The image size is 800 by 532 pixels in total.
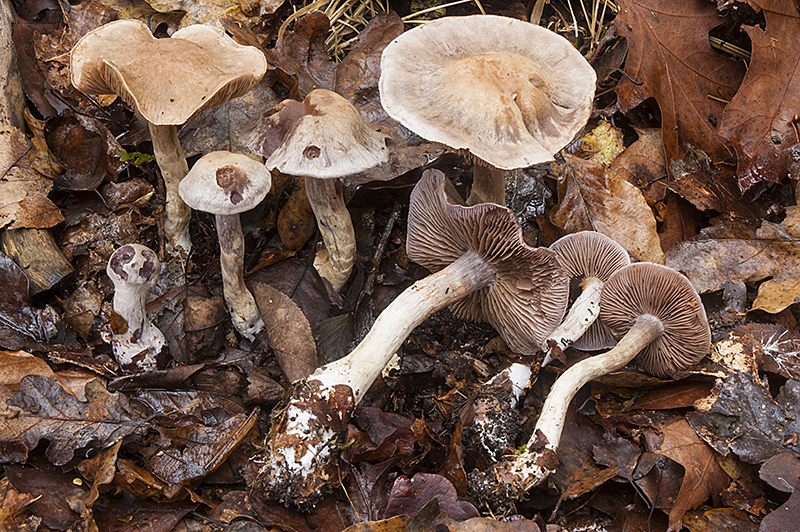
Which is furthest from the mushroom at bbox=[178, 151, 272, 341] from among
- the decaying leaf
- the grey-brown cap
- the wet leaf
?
the decaying leaf

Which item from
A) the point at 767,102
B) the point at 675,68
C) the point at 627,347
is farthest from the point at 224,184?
the point at 767,102

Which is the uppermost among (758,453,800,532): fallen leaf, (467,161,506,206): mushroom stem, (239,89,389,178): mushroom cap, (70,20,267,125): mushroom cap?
(70,20,267,125): mushroom cap


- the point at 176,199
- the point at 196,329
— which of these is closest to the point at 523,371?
the point at 196,329

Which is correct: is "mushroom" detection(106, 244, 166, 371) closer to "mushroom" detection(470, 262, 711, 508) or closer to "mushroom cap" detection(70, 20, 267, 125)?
"mushroom cap" detection(70, 20, 267, 125)

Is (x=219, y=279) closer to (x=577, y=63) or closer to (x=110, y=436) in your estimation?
(x=110, y=436)

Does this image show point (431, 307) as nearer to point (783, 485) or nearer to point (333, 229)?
point (333, 229)

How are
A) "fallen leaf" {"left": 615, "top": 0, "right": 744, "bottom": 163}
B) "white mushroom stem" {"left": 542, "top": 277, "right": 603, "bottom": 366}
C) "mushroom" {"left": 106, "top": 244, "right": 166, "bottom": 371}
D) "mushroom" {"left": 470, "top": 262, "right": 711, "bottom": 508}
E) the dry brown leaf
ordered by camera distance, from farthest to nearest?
"fallen leaf" {"left": 615, "top": 0, "right": 744, "bottom": 163} → the dry brown leaf → "white mushroom stem" {"left": 542, "top": 277, "right": 603, "bottom": 366} → "mushroom" {"left": 106, "top": 244, "right": 166, "bottom": 371} → "mushroom" {"left": 470, "top": 262, "right": 711, "bottom": 508}

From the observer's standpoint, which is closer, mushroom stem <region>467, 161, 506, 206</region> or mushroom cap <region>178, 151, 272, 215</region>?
mushroom cap <region>178, 151, 272, 215</region>

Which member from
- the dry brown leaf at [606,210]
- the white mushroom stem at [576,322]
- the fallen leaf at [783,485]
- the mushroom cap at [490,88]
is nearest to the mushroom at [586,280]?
the white mushroom stem at [576,322]
